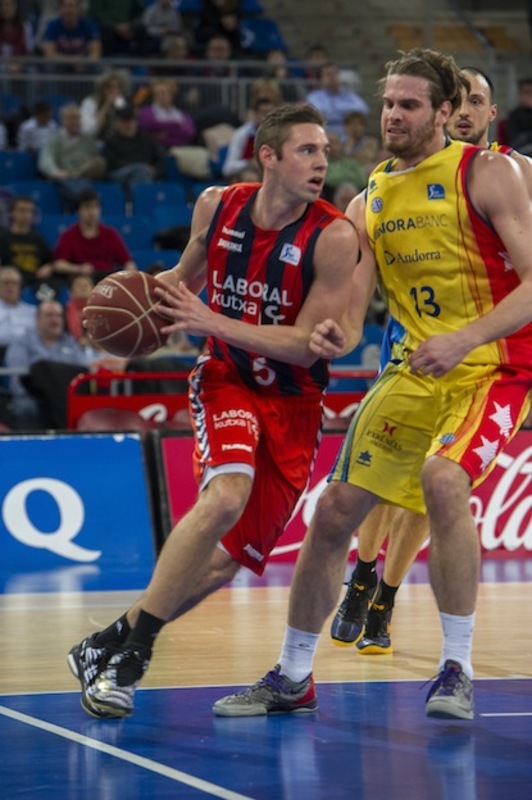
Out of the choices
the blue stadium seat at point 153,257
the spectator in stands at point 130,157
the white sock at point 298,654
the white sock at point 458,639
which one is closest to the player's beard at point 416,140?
the white sock at point 458,639

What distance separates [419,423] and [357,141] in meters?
10.8

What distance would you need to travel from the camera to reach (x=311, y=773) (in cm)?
443

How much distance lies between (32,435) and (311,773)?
5202mm

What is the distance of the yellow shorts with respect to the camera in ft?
17.3

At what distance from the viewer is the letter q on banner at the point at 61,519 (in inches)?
361

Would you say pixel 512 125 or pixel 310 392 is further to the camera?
pixel 512 125

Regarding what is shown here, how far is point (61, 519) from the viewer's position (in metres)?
9.30

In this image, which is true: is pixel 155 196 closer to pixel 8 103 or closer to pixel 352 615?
pixel 8 103

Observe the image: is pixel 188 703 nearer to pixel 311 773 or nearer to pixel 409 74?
pixel 311 773

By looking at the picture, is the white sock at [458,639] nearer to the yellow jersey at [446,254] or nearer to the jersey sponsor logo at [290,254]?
the yellow jersey at [446,254]

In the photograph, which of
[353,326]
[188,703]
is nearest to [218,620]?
[188,703]

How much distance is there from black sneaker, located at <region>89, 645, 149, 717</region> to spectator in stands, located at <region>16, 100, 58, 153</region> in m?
10.5

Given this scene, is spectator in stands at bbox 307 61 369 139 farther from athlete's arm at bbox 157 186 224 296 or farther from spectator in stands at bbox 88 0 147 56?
athlete's arm at bbox 157 186 224 296

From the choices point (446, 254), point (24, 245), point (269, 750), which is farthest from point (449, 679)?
point (24, 245)
